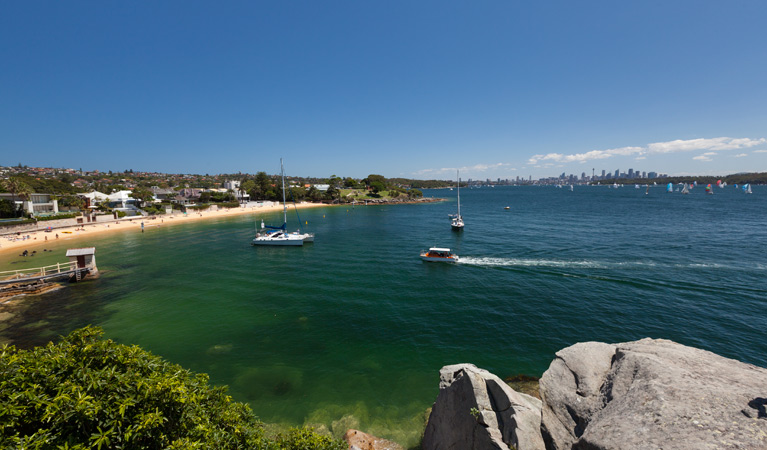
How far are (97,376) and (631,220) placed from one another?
328ft

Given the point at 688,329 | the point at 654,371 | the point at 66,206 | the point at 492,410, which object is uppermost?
the point at 66,206

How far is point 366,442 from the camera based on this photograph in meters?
13.2

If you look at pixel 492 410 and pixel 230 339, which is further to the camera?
pixel 230 339

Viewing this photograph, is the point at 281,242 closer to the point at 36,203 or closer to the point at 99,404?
the point at 99,404

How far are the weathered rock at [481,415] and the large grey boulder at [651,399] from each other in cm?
72

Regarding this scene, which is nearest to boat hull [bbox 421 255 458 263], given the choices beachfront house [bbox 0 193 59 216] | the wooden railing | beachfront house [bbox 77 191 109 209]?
the wooden railing

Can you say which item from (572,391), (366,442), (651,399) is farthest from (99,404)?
(572,391)

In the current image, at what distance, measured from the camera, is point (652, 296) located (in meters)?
28.7

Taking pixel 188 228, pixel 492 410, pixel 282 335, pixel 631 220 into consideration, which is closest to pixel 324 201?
pixel 188 228

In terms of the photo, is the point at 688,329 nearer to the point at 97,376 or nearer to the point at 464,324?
the point at 464,324

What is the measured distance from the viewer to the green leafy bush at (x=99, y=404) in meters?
5.16

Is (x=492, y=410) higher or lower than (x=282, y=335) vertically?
higher

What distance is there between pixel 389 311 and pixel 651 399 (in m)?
21.6

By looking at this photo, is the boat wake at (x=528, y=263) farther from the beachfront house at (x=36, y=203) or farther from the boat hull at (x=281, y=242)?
the beachfront house at (x=36, y=203)
